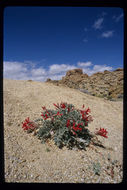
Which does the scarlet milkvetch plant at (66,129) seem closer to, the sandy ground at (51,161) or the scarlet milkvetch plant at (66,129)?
the scarlet milkvetch plant at (66,129)

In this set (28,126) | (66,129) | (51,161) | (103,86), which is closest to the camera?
(51,161)

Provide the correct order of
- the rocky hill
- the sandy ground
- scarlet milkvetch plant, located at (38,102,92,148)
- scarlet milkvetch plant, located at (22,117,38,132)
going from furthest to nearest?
the rocky hill < scarlet milkvetch plant, located at (22,117,38,132) < scarlet milkvetch plant, located at (38,102,92,148) < the sandy ground

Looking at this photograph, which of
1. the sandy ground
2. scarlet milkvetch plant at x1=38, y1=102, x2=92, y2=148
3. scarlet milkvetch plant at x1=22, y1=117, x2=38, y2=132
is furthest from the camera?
scarlet milkvetch plant at x1=22, y1=117, x2=38, y2=132

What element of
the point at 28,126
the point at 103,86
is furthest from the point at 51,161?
the point at 103,86

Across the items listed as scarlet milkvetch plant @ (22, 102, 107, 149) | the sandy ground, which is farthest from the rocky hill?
the sandy ground

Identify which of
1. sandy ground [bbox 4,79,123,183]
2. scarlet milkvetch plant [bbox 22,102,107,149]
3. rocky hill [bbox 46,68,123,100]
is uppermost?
rocky hill [bbox 46,68,123,100]

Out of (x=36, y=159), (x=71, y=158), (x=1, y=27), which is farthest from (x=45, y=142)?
(x=1, y=27)

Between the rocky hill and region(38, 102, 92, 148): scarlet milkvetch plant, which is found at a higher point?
the rocky hill

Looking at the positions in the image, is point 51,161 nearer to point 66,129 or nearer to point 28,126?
point 66,129

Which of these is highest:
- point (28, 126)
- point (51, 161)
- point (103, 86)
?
point (103, 86)

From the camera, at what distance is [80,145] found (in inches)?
85.0

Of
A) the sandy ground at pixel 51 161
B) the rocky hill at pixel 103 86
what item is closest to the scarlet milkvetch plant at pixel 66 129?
the sandy ground at pixel 51 161

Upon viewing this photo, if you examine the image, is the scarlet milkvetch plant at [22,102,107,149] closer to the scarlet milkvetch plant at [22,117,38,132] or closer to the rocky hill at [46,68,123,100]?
the scarlet milkvetch plant at [22,117,38,132]
